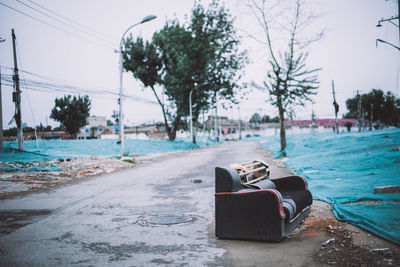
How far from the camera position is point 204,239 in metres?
4.38

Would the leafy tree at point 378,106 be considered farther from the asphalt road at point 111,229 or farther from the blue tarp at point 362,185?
the asphalt road at point 111,229

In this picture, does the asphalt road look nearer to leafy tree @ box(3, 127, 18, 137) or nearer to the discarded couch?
the discarded couch

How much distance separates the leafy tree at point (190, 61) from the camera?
3788 cm

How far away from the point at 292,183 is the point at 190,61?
3298cm

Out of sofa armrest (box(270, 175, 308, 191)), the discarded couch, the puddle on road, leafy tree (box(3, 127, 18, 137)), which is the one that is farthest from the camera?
leafy tree (box(3, 127, 18, 137))

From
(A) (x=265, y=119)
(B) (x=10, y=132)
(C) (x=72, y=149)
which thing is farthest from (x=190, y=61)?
(A) (x=265, y=119)

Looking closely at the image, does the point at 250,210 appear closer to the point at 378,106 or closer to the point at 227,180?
the point at 227,180

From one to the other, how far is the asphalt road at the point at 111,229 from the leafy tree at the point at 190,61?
30669mm

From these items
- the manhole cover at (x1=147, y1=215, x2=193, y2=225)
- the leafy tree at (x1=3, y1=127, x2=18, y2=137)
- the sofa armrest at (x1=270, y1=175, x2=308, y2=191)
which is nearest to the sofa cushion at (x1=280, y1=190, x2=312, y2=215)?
the sofa armrest at (x1=270, y1=175, x2=308, y2=191)

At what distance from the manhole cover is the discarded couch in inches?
47.7

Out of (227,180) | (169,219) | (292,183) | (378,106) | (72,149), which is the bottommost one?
(169,219)

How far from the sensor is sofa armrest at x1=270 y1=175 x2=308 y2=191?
545 cm

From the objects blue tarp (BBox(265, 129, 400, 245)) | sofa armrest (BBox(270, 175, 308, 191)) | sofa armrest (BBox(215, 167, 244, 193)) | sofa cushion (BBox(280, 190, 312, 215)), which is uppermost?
sofa armrest (BBox(215, 167, 244, 193))

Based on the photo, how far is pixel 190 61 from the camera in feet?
120
